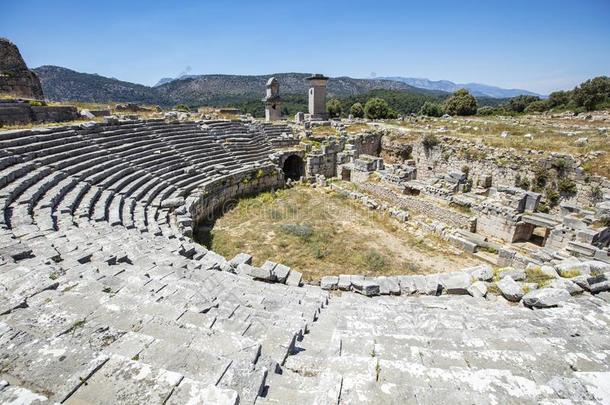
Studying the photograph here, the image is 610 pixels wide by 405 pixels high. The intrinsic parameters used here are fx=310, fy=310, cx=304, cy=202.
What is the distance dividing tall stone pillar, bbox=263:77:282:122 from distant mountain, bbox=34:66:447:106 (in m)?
42.2

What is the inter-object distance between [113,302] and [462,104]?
4745 cm

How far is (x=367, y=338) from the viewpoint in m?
4.77

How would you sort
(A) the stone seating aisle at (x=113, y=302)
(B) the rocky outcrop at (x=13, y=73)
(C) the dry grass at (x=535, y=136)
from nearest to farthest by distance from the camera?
(A) the stone seating aisle at (x=113, y=302) → (C) the dry grass at (x=535, y=136) → (B) the rocky outcrop at (x=13, y=73)

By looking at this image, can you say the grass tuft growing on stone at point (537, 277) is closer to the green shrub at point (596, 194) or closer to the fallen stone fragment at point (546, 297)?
the fallen stone fragment at point (546, 297)

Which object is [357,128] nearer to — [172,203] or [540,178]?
[540,178]

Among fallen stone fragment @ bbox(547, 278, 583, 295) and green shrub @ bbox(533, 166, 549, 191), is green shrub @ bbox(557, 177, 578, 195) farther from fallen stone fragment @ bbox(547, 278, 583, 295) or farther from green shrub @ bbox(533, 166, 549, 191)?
fallen stone fragment @ bbox(547, 278, 583, 295)

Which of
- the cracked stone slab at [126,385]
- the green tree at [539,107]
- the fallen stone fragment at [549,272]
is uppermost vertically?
the green tree at [539,107]

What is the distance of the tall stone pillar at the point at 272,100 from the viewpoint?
1054 inches

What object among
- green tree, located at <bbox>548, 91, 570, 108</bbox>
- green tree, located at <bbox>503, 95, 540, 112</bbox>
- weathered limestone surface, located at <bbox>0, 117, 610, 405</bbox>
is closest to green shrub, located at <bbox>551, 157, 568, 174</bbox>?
weathered limestone surface, located at <bbox>0, 117, 610, 405</bbox>

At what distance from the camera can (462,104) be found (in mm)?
42344

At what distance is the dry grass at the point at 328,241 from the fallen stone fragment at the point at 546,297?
454 centimetres

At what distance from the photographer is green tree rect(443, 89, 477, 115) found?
139ft

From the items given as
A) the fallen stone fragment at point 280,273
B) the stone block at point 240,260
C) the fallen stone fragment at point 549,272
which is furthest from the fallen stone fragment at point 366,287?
the fallen stone fragment at point 549,272

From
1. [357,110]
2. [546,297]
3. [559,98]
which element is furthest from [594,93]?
[546,297]
